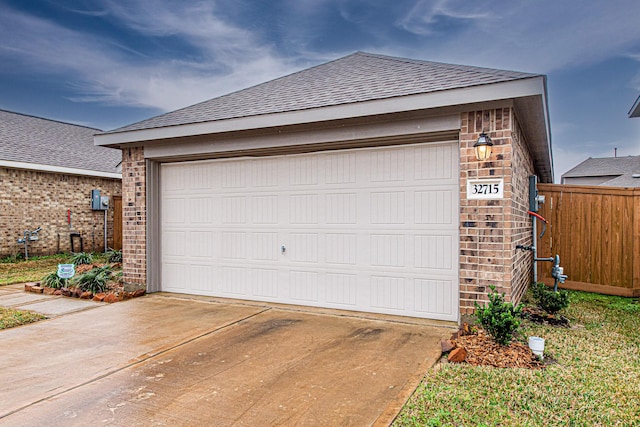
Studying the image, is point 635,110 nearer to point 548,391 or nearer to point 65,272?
point 548,391

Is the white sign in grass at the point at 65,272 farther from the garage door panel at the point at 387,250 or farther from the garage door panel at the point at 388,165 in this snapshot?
the garage door panel at the point at 388,165

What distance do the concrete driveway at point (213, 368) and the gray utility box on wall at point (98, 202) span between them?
9016mm

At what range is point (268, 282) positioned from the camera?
647cm

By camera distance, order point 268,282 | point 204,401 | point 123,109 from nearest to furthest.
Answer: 1. point 204,401
2. point 268,282
3. point 123,109

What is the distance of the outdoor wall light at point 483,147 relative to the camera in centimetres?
457

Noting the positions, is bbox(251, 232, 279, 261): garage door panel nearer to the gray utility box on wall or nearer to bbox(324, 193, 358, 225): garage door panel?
bbox(324, 193, 358, 225): garage door panel

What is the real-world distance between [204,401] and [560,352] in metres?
3.32

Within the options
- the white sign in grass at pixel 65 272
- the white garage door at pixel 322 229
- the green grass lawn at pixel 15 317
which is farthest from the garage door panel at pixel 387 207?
the white sign in grass at pixel 65 272

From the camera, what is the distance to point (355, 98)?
17.4 ft

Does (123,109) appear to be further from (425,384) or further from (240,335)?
(425,384)

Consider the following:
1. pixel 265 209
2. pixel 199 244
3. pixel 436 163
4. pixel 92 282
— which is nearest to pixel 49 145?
pixel 92 282

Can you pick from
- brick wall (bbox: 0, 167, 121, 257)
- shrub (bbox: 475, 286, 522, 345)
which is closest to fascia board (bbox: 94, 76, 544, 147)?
shrub (bbox: 475, 286, 522, 345)

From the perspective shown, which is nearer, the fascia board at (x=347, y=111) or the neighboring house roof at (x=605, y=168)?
Result: the fascia board at (x=347, y=111)

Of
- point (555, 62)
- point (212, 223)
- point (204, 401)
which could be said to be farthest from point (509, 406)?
point (555, 62)
